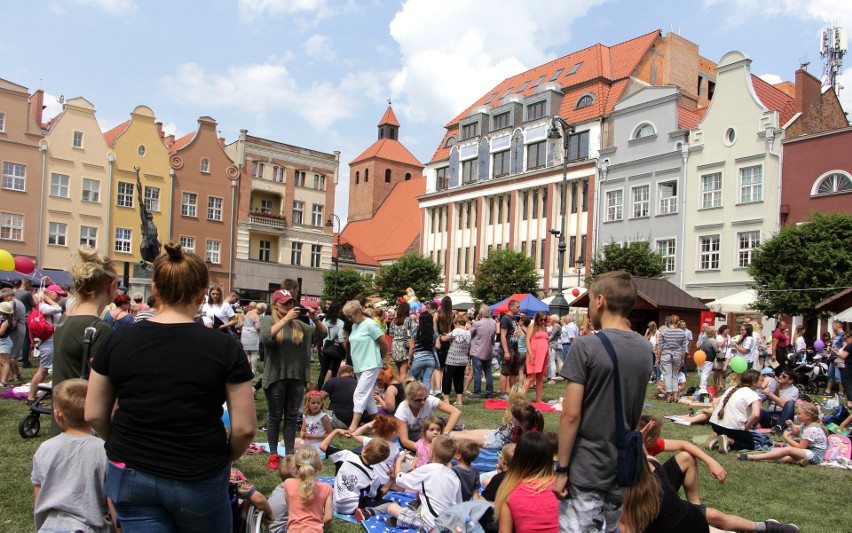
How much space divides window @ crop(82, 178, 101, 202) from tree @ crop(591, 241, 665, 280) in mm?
30013

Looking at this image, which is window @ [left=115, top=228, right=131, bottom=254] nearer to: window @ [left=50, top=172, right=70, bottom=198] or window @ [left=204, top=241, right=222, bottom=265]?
window @ [left=50, top=172, right=70, bottom=198]

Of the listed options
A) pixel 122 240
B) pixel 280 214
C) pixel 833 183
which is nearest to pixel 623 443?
pixel 833 183

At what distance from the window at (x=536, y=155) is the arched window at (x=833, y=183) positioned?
17.8 meters

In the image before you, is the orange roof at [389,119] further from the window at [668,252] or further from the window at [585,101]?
the window at [668,252]

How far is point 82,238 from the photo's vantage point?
141 feet

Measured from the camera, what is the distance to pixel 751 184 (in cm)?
3291

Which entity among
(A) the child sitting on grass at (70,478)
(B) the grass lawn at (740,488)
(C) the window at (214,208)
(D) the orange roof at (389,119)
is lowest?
(B) the grass lawn at (740,488)

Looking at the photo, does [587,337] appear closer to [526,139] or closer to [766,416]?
[766,416]

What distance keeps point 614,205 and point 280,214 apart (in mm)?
25766

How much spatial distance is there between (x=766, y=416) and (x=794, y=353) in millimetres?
10060

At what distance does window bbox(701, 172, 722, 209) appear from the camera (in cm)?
3447

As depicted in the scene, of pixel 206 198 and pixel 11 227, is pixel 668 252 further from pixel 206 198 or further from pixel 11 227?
pixel 11 227

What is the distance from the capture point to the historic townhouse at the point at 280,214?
51375 mm

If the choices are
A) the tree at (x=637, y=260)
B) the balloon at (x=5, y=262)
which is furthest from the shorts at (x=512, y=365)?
the tree at (x=637, y=260)
